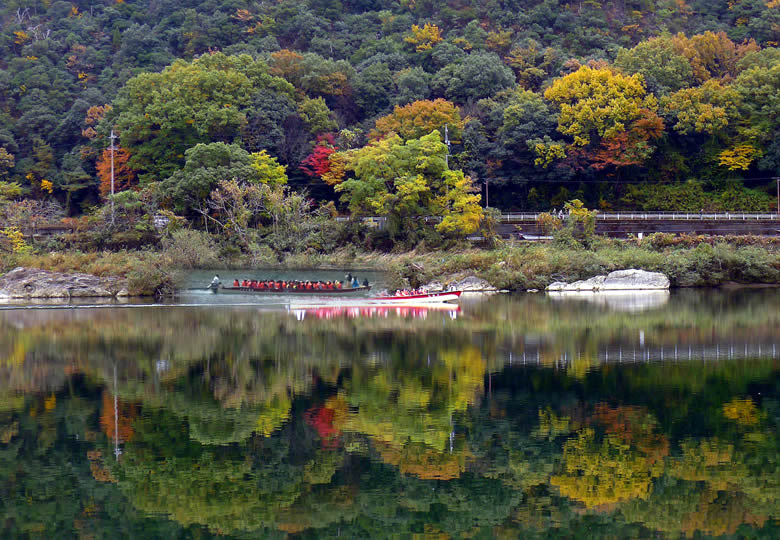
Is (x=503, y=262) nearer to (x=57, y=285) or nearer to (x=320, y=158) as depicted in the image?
(x=320, y=158)

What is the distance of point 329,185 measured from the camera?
72.2 metres

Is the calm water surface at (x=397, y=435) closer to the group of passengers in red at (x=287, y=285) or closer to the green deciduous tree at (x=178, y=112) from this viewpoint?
the group of passengers in red at (x=287, y=285)

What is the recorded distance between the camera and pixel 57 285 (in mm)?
52906

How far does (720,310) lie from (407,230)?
Answer: 2644 cm

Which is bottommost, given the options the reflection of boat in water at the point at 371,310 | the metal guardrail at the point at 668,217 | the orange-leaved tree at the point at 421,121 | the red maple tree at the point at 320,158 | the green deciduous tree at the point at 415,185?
the reflection of boat in water at the point at 371,310

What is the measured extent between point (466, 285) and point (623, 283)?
930cm

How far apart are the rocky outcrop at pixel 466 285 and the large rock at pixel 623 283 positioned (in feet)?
12.3

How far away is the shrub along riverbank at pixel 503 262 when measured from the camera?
5247cm

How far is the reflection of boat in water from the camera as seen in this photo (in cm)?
3838

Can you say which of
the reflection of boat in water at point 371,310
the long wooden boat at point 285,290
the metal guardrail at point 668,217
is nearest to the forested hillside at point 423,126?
the metal guardrail at point 668,217

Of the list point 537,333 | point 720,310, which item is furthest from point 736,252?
point 537,333

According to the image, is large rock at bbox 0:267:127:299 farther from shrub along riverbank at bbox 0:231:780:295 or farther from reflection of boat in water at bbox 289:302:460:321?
reflection of boat in water at bbox 289:302:460:321

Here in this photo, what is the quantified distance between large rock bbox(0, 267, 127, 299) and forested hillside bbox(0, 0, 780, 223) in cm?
892

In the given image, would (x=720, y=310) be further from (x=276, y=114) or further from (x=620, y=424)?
(x=276, y=114)
